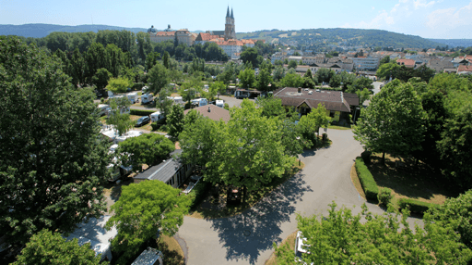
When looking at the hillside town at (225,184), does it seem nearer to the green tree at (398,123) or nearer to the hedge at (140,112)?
the green tree at (398,123)

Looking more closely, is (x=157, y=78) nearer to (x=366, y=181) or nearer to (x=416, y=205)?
(x=366, y=181)

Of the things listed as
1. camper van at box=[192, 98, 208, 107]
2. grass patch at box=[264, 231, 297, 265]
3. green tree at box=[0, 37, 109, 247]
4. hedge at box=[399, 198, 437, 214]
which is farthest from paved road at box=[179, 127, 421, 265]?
camper van at box=[192, 98, 208, 107]

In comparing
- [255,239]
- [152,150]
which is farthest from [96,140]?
[255,239]

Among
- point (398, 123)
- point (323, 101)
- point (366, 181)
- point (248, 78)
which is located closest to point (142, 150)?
point (366, 181)

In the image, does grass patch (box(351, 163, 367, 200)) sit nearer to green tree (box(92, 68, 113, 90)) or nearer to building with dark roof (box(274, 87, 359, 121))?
building with dark roof (box(274, 87, 359, 121))

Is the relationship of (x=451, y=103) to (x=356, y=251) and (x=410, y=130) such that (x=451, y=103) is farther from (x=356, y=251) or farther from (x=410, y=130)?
(x=356, y=251)

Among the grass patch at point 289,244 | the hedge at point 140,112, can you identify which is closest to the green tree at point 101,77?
the hedge at point 140,112
